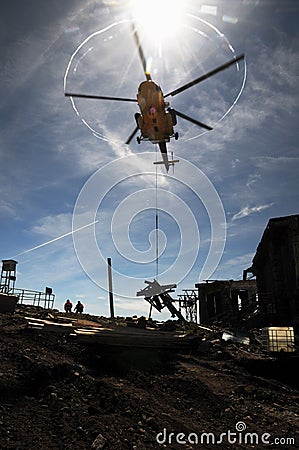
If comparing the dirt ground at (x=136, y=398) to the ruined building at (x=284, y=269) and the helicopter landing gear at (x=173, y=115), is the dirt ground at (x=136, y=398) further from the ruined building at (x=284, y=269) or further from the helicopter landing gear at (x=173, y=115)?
the helicopter landing gear at (x=173, y=115)

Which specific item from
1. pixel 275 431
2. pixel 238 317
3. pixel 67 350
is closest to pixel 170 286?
pixel 238 317

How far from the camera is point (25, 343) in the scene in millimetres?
11945

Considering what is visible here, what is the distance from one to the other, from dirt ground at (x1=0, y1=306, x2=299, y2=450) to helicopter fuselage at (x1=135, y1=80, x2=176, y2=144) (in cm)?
996

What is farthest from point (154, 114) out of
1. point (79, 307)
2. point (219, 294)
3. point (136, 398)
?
A: point (219, 294)

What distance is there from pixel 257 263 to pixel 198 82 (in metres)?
22.6

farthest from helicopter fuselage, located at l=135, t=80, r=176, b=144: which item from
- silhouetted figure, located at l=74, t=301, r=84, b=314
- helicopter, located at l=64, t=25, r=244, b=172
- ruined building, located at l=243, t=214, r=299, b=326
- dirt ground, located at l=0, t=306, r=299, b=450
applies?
silhouetted figure, located at l=74, t=301, r=84, b=314

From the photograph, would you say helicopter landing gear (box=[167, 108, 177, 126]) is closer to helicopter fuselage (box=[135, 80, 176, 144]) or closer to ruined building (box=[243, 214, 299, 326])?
helicopter fuselage (box=[135, 80, 176, 144])

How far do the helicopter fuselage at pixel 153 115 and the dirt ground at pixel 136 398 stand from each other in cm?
996

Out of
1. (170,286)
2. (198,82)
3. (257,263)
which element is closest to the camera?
(198,82)

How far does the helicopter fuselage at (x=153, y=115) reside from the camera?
16266mm

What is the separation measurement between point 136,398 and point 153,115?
1217cm

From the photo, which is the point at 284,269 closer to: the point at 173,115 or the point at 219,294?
the point at 173,115

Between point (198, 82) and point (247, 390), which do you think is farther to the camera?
point (198, 82)

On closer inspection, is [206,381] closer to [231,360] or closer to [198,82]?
[231,360]
